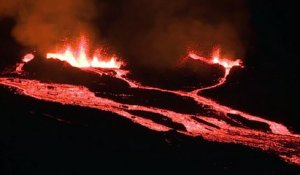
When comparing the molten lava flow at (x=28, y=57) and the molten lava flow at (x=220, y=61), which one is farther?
the molten lava flow at (x=220, y=61)

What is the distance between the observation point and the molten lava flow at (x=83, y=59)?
18125 mm

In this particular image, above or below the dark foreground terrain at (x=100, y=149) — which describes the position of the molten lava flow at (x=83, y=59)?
above

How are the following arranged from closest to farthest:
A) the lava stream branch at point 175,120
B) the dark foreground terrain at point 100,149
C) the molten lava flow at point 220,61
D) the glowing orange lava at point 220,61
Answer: the dark foreground terrain at point 100,149, the lava stream branch at point 175,120, the molten lava flow at point 220,61, the glowing orange lava at point 220,61

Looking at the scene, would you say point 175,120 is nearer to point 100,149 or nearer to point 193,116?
point 193,116

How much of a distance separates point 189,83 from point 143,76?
1.50 meters

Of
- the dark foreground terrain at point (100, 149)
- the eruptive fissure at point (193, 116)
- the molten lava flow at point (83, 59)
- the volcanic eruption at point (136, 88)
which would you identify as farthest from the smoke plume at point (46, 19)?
the dark foreground terrain at point (100, 149)

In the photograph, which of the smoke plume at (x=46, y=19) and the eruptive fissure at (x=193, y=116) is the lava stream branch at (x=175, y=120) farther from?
the smoke plume at (x=46, y=19)

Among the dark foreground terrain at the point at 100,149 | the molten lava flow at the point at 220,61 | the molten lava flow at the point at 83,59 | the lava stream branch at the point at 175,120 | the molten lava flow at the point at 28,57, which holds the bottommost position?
the dark foreground terrain at the point at 100,149

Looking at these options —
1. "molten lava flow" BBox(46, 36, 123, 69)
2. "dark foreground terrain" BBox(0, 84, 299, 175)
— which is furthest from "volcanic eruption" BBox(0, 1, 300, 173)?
"dark foreground terrain" BBox(0, 84, 299, 175)

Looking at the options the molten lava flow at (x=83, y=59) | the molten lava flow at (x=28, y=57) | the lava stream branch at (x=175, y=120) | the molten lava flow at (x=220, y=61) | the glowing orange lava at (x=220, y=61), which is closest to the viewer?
the lava stream branch at (x=175, y=120)

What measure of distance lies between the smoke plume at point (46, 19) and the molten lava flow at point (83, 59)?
1.05 meters

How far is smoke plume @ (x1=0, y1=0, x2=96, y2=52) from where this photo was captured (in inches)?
789

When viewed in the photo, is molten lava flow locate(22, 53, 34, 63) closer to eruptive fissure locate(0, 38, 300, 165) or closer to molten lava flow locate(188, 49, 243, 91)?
eruptive fissure locate(0, 38, 300, 165)

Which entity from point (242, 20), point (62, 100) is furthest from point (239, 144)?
point (242, 20)
